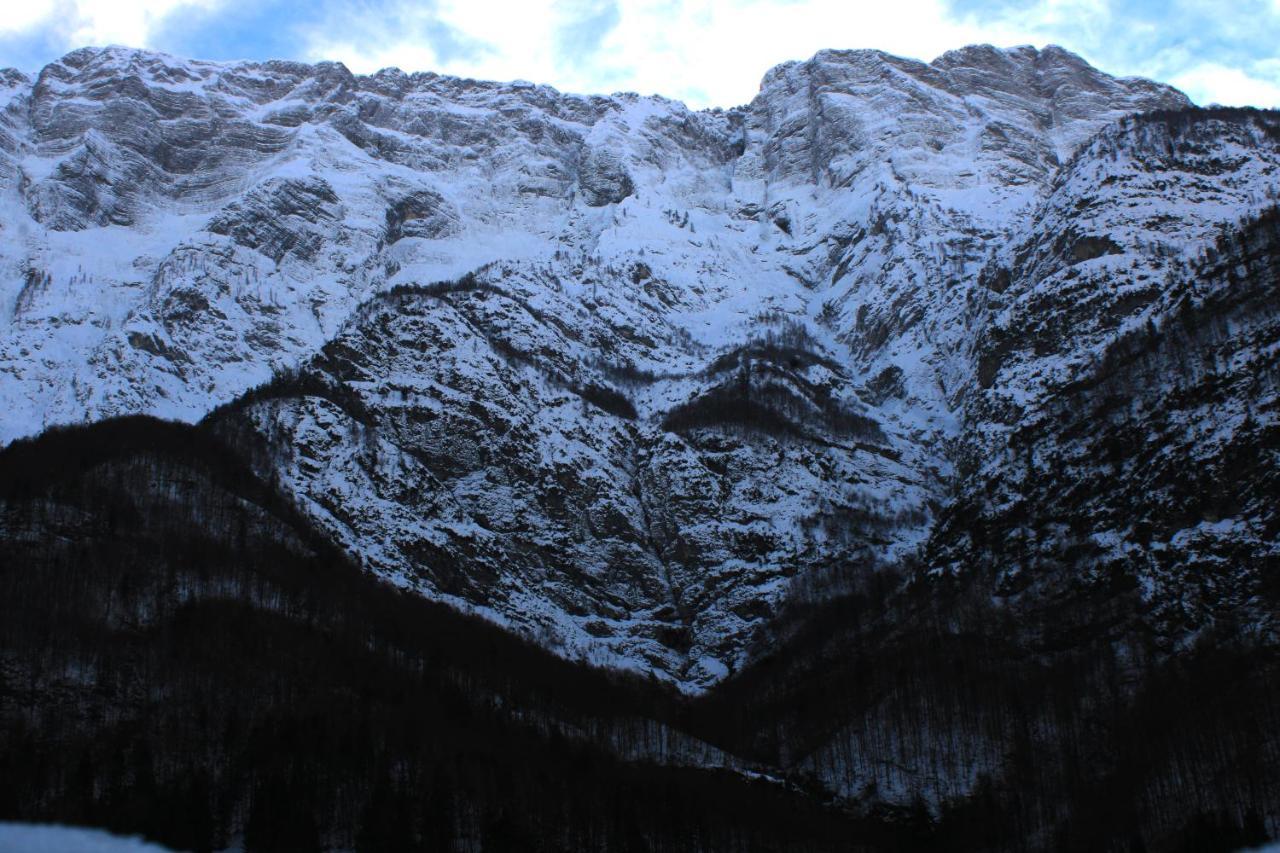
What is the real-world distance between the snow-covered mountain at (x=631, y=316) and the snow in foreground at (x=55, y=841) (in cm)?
7039

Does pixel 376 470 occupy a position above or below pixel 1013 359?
below

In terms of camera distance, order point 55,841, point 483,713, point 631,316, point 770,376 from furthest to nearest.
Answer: point 631,316 → point 770,376 → point 483,713 → point 55,841

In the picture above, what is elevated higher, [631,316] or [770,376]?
[631,316]

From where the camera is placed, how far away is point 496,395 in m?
117

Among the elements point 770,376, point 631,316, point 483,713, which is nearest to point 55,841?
point 483,713

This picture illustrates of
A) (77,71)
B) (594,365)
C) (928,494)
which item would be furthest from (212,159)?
(928,494)

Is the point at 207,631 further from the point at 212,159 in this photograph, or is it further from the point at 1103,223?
the point at 212,159

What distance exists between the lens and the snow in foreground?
17375mm

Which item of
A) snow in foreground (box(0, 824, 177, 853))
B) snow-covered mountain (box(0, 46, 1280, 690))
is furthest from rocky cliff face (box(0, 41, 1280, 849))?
snow in foreground (box(0, 824, 177, 853))

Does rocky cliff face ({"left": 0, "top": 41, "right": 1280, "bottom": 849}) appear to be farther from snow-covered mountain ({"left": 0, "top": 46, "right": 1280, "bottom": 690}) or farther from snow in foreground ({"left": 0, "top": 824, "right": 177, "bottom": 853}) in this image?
snow in foreground ({"left": 0, "top": 824, "right": 177, "bottom": 853})

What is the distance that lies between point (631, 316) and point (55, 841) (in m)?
121

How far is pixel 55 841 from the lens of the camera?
17.8m

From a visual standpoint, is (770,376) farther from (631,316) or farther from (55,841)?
(55,841)

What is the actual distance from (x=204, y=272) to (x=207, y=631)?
63119mm
